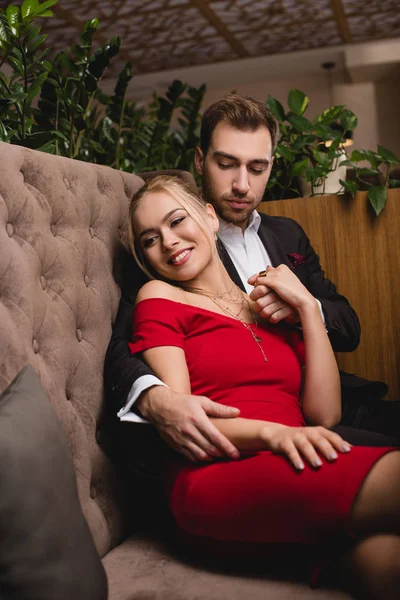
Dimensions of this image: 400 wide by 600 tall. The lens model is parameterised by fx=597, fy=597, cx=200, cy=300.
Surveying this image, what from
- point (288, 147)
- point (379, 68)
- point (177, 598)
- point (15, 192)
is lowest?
point (177, 598)

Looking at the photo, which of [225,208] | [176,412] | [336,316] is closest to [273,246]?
[225,208]

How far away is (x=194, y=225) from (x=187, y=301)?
18cm

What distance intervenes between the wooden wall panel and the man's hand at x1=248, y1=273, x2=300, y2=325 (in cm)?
103

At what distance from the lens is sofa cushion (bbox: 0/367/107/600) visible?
78 centimetres

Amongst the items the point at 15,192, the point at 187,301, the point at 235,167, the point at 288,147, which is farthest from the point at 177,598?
the point at 288,147

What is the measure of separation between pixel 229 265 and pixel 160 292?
1.35ft

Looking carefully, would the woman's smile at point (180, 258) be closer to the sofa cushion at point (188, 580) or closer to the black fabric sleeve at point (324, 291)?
the black fabric sleeve at point (324, 291)

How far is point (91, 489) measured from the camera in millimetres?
1190

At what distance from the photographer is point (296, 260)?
70.9 inches

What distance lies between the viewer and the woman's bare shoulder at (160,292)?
1.32 m

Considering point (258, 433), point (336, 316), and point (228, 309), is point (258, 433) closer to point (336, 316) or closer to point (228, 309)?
point (228, 309)

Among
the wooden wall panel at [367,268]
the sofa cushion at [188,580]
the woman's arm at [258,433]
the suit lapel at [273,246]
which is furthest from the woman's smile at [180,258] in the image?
the wooden wall panel at [367,268]

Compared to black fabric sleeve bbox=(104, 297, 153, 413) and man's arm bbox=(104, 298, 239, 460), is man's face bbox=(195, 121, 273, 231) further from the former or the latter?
man's arm bbox=(104, 298, 239, 460)

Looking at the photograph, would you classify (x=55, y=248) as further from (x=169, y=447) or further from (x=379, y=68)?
(x=379, y=68)
